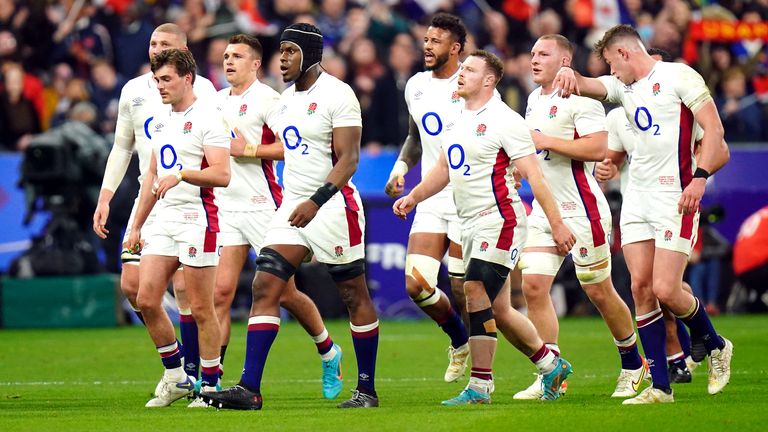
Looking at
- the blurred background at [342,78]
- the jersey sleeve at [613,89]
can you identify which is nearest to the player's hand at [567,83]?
the jersey sleeve at [613,89]

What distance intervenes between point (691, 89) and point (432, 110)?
2.63 meters

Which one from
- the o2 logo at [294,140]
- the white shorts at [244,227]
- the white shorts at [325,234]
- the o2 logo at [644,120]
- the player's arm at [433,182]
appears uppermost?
the o2 logo at [644,120]

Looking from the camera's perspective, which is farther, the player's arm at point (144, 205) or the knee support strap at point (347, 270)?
the player's arm at point (144, 205)

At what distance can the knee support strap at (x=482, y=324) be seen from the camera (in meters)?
9.55

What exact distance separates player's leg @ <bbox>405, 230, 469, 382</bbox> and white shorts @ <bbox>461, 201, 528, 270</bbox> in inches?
71.0

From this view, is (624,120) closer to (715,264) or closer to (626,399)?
(626,399)

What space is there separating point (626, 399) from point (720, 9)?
13.9 meters

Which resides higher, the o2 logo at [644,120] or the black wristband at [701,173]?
the o2 logo at [644,120]

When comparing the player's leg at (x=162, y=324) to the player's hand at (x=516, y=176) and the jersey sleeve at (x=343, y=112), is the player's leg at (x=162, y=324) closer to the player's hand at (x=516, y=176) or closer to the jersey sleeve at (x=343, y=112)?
the jersey sleeve at (x=343, y=112)

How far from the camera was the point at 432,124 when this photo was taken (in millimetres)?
11492

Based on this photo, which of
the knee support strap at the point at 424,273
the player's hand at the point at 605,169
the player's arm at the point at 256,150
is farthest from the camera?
the knee support strap at the point at 424,273

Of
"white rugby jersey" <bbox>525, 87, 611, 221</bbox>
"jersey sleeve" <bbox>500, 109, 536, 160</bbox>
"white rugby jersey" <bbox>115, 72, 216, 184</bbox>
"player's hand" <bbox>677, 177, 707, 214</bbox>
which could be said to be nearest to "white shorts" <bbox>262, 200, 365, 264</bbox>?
"jersey sleeve" <bbox>500, 109, 536, 160</bbox>

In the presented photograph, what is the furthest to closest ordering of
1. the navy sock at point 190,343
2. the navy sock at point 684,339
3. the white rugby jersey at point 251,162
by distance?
the navy sock at point 684,339 → the white rugby jersey at point 251,162 → the navy sock at point 190,343

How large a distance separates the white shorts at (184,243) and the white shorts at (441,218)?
7.02 ft
